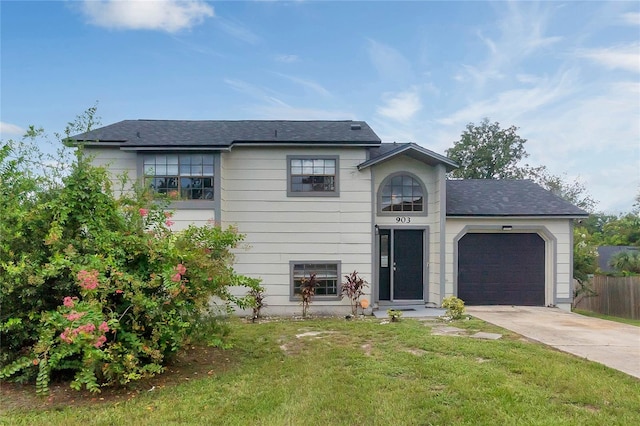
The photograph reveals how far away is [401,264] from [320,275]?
2397 millimetres

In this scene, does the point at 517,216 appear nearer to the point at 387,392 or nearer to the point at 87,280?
the point at 387,392

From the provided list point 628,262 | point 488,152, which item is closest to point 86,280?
point 628,262

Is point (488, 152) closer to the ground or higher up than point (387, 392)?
higher up

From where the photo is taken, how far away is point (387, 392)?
4.02 meters

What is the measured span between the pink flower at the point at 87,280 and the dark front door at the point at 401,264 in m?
7.66

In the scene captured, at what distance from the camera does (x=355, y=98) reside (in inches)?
677

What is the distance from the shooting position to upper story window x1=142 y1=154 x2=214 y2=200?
9078 mm

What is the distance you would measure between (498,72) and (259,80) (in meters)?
9.53

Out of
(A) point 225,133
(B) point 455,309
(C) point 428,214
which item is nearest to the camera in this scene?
(B) point 455,309

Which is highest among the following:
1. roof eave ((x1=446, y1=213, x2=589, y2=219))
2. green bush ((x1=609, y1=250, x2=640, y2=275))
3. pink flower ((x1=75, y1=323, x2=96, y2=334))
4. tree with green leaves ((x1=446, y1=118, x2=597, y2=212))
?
tree with green leaves ((x1=446, y1=118, x2=597, y2=212))

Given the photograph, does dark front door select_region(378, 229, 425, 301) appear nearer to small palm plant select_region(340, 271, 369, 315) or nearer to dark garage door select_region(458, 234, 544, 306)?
small palm plant select_region(340, 271, 369, 315)

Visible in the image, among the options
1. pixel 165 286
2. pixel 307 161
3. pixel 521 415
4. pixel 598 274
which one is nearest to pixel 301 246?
pixel 307 161

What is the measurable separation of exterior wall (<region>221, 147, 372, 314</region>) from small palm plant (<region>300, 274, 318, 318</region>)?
28 centimetres

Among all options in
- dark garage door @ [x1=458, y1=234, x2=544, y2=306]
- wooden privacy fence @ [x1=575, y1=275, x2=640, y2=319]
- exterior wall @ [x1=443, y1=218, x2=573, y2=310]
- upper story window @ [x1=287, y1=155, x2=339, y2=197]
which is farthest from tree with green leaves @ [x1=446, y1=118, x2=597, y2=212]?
upper story window @ [x1=287, y1=155, x2=339, y2=197]
